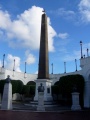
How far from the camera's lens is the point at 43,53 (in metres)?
31.6

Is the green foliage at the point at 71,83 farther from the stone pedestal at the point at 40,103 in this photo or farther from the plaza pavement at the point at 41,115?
the plaza pavement at the point at 41,115

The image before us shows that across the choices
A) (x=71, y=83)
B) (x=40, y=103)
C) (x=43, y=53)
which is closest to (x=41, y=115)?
(x=40, y=103)

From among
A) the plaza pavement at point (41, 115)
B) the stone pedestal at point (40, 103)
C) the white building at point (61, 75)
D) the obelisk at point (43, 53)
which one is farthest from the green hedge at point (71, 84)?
the plaza pavement at point (41, 115)

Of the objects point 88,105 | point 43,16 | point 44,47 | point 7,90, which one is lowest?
point 88,105

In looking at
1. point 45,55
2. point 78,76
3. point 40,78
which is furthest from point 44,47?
point 78,76

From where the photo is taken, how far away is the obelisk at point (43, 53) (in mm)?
31141

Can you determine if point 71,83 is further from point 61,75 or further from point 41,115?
point 61,75

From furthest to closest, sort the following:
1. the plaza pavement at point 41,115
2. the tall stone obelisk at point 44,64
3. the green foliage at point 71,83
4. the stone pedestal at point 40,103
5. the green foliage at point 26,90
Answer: the green foliage at point 26,90, the green foliage at point 71,83, the tall stone obelisk at point 44,64, the stone pedestal at point 40,103, the plaza pavement at point 41,115

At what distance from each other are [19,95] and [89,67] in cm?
2651

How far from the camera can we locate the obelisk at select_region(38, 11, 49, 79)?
31.1 m

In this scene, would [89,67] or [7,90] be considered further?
[89,67]

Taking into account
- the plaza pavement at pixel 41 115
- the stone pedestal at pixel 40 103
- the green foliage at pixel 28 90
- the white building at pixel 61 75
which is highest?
the white building at pixel 61 75

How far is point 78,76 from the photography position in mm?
32906

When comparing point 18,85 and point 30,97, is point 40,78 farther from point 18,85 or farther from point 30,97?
point 30,97
